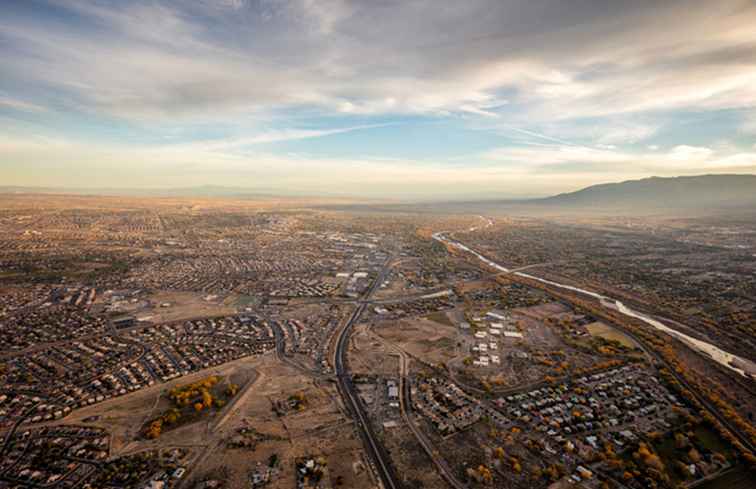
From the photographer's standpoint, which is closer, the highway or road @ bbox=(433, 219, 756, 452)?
the highway

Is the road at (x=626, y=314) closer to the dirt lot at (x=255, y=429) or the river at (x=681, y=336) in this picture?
the river at (x=681, y=336)

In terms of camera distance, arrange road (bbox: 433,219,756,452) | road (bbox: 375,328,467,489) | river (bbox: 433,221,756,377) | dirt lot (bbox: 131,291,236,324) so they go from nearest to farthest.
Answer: road (bbox: 375,328,467,489) → road (bbox: 433,219,756,452) → river (bbox: 433,221,756,377) → dirt lot (bbox: 131,291,236,324)

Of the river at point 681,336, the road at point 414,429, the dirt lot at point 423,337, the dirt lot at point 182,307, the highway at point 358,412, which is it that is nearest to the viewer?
the road at point 414,429

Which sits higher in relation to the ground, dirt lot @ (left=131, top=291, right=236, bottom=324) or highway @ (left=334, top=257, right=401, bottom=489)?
highway @ (left=334, top=257, right=401, bottom=489)

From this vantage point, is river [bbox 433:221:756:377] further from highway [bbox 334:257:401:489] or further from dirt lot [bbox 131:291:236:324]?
dirt lot [bbox 131:291:236:324]

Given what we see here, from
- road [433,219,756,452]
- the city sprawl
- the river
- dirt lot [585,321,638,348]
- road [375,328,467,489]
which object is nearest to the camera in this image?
road [375,328,467,489]

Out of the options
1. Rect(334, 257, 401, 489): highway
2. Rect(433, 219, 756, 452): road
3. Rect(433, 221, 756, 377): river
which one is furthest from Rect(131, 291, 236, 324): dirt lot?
Rect(433, 221, 756, 377): river

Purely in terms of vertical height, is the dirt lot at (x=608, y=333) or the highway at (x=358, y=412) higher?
the dirt lot at (x=608, y=333)

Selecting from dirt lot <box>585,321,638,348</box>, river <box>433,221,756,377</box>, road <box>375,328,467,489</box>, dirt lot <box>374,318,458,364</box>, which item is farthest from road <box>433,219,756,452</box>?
road <box>375,328,467,489</box>

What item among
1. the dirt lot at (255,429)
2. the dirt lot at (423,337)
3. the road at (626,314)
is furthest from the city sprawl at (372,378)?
the dirt lot at (423,337)

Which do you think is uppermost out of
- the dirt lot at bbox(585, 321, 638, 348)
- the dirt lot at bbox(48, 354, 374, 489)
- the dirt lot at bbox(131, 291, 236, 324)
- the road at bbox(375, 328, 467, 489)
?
the dirt lot at bbox(585, 321, 638, 348)

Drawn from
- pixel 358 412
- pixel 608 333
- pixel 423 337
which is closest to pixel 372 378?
pixel 358 412
